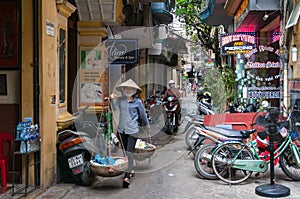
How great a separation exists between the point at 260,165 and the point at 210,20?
43.3 feet

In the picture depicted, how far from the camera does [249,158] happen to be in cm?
690

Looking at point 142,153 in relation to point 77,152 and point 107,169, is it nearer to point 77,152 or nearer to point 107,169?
point 77,152

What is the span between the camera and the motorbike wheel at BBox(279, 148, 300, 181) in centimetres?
694

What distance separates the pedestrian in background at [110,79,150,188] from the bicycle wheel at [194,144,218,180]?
1.05 m

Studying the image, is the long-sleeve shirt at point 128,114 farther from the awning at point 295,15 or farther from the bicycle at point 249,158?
the awning at point 295,15

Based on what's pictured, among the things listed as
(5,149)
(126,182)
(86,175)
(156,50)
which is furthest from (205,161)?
(156,50)

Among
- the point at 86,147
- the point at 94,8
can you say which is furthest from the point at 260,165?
the point at 94,8

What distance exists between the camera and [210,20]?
754 inches

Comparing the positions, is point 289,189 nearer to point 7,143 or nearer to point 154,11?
point 7,143

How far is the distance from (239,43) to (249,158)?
674cm

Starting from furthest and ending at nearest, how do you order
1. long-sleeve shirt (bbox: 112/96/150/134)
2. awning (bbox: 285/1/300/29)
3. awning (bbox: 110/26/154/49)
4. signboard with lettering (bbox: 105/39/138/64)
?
awning (bbox: 110/26/154/49) < signboard with lettering (bbox: 105/39/138/64) < awning (bbox: 285/1/300/29) < long-sleeve shirt (bbox: 112/96/150/134)

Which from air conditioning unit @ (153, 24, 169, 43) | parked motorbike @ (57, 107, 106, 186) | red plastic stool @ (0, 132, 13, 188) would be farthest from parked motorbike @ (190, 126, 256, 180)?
air conditioning unit @ (153, 24, 169, 43)

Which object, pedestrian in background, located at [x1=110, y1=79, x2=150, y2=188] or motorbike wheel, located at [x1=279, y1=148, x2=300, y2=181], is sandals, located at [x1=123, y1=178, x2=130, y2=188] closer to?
pedestrian in background, located at [x1=110, y1=79, x2=150, y2=188]

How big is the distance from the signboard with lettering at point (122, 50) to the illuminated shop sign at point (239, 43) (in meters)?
4.44
